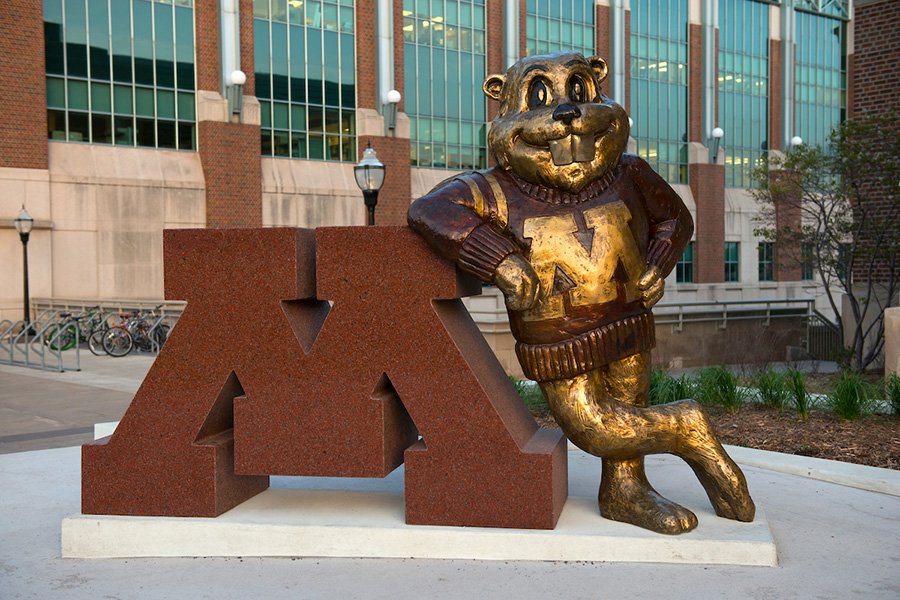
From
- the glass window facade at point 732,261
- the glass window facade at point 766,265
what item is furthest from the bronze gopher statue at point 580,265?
the glass window facade at point 766,265

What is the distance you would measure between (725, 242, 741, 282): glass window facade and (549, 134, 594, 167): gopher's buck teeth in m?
39.3

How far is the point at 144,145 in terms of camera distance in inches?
1056

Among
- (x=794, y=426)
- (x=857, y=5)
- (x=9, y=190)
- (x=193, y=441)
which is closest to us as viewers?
(x=193, y=441)

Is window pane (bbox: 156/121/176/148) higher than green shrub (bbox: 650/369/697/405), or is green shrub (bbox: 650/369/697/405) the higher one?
window pane (bbox: 156/121/176/148)

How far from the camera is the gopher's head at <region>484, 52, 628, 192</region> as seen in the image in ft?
15.3

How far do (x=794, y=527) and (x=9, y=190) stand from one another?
23911 millimetres

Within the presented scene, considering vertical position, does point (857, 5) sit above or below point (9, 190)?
above

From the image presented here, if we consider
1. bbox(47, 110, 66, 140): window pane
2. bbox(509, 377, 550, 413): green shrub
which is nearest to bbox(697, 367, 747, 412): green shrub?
bbox(509, 377, 550, 413): green shrub

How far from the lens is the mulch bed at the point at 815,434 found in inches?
277

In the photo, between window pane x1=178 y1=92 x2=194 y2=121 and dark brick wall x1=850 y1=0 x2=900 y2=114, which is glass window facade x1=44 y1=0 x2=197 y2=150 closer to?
window pane x1=178 y1=92 x2=194 y2=121

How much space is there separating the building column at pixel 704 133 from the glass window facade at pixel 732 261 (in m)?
1.19

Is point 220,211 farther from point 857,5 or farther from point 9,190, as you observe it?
point 857,5

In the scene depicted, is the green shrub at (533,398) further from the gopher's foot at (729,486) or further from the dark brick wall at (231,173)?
the dark brick wall at (231,173)

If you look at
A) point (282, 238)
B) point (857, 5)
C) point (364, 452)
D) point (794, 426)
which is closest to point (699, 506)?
point (364, 452)
